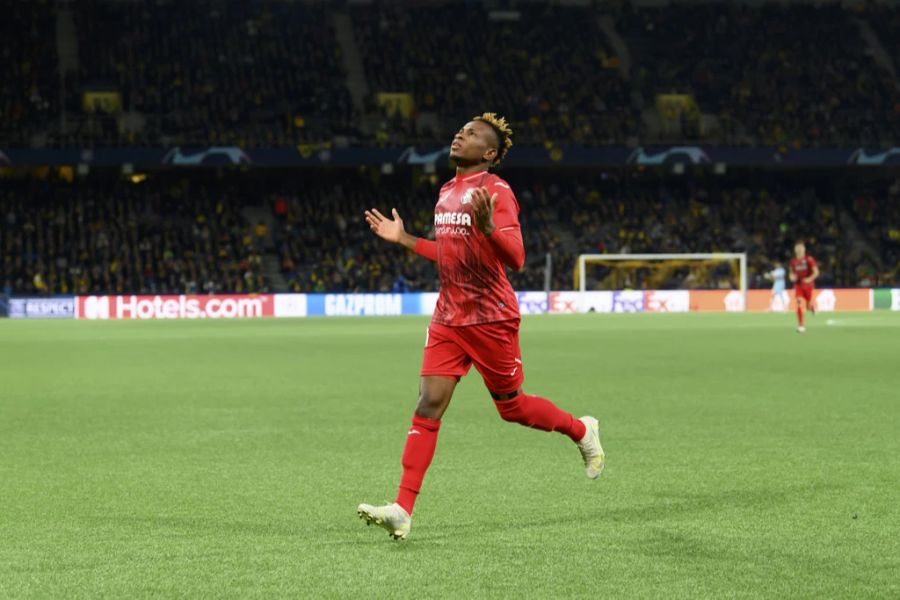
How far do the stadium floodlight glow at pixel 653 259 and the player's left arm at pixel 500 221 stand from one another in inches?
1662

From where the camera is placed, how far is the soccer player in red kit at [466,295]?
23.1ft

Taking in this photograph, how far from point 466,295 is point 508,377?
523 mm

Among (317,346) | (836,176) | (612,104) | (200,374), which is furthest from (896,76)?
(200,374)

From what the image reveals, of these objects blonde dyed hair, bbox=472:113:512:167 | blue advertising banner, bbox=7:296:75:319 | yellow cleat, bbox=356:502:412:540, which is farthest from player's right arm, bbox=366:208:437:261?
blue advertising banner, bbox=7:296:75:319

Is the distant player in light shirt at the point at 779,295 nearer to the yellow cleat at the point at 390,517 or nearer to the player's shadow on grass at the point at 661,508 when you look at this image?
the player's shadow on grass at the point at 661,508

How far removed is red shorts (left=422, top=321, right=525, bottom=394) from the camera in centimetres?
720

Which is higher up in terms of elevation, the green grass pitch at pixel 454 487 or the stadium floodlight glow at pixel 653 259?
the stadium floodlight glow at pixel 653 259

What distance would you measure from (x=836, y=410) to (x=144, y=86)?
44430mm

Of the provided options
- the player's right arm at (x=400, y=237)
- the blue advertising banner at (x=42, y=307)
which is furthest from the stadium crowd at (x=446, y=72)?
the player's right arm at (x=400, y=237)

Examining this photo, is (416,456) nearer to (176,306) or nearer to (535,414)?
(535,414)

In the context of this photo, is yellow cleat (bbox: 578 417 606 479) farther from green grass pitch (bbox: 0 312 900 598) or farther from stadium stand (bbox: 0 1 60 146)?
stadium stand (bbox: 0 1 60 146)

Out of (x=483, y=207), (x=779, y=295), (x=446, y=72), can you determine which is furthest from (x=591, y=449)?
(x=446, y=72)

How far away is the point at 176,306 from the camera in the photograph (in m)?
47.2

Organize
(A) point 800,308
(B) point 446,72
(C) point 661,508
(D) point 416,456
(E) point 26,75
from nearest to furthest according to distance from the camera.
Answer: (D) point 416,456 → (C) point 661,508 → (A) point 800,308 → (E) point 26,75 → (B) point 446,72
